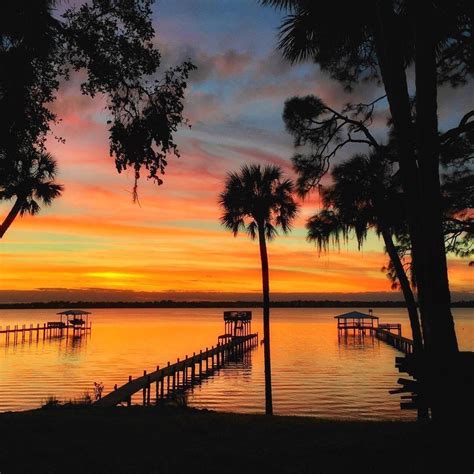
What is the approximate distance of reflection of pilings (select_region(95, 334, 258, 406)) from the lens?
27.7 meters

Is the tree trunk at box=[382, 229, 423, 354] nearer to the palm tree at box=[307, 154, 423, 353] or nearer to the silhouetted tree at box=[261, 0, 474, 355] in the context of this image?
the palm tree at box=[307, 154, 423, 353]

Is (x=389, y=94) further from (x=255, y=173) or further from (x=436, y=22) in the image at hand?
(x=255, y=173)

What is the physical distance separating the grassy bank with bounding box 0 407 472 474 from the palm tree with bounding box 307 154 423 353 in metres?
8.28

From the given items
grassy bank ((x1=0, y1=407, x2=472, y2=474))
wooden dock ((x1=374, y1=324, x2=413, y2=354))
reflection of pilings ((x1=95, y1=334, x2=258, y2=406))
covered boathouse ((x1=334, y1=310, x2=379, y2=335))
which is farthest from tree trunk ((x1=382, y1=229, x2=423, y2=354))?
covered boathouse ((x1=334, y1=310, x2=379, y2=335))

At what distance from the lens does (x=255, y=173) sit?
105 ft

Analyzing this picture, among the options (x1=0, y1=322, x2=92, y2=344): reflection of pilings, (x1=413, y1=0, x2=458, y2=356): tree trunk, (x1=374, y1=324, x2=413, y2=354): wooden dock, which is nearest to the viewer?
(x1=413, y1=0, x2=458, y2=356): tree trunk

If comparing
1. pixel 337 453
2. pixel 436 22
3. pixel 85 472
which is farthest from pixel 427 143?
pixel 85 472

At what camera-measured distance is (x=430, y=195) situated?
9.38m

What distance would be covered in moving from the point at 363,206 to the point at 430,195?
1084 centimetres

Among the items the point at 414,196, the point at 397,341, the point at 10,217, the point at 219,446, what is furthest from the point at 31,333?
the point at 414,196

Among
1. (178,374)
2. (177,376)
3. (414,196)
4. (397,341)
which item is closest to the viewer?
(414,196)

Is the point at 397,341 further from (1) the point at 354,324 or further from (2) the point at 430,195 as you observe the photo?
(2) the point at 430,195

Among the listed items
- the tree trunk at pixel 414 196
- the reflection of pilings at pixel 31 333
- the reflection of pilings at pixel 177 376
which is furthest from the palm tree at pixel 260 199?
the reflection of pilings at pixel 31 333

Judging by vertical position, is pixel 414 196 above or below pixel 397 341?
above
